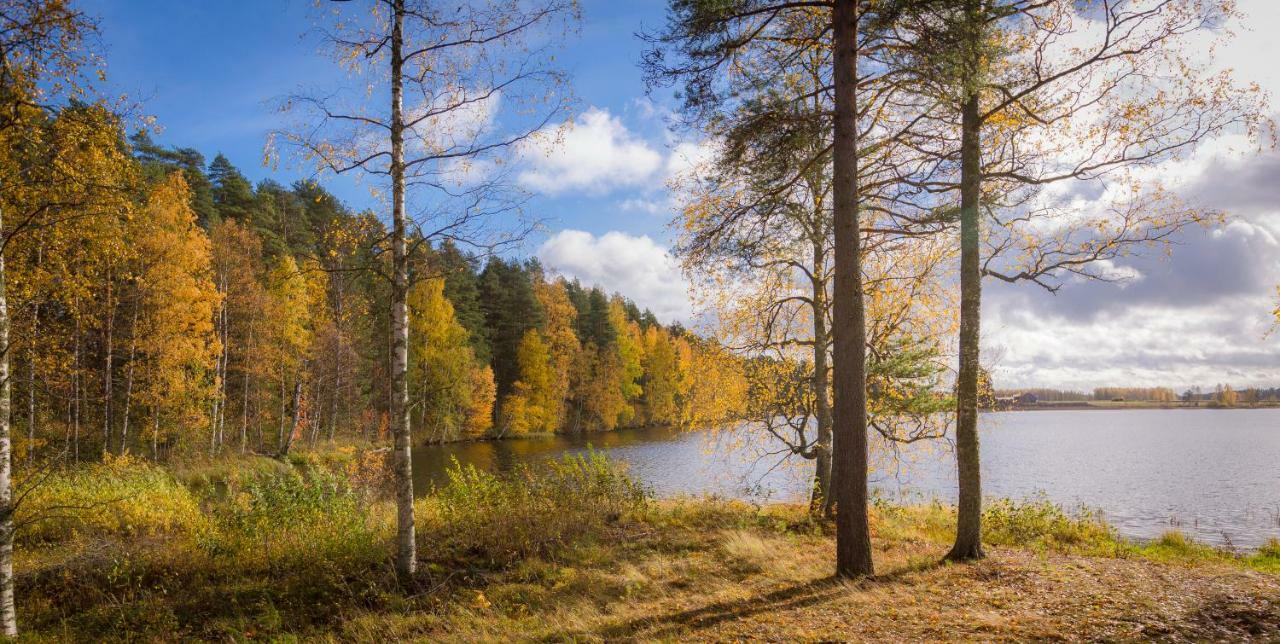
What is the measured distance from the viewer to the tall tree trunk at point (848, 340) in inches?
280

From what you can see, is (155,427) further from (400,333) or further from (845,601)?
(845,601)

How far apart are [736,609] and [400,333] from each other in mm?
4912

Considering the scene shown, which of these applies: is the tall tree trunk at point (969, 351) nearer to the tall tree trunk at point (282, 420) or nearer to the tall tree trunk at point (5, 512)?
the tall tree trunk at point (5, 512)

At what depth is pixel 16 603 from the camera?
22.0 feet

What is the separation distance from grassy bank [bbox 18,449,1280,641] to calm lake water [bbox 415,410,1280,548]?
97.0 inches

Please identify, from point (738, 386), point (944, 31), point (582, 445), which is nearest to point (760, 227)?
point (944, 31)

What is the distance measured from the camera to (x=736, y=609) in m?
6.08

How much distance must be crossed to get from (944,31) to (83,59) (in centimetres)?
991

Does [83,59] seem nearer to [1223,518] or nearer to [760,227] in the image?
[760,227]

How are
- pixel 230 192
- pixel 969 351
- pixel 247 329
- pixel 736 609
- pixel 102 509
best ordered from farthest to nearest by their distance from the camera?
1. pixel 230 192
2. pixel 247 329
3. pixel 102 509
4. pixel 969 351
5. pixel 736 609

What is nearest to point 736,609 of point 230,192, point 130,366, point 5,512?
point 5,512

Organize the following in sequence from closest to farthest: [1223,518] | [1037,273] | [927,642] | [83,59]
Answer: [927,642] → [83,59] → [1037,273] → [1223,518]

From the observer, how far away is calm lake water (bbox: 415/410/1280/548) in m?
15.2

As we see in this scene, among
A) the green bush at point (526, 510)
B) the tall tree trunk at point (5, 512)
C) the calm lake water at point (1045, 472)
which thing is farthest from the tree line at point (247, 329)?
the calm lake water at point (1045, 472)
